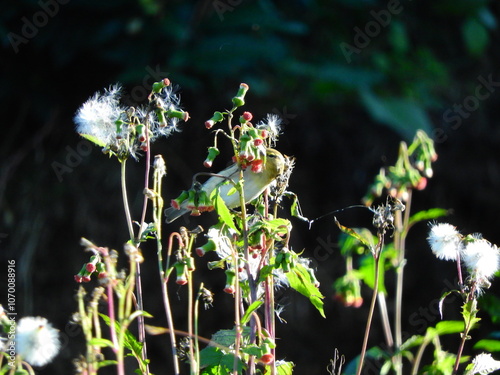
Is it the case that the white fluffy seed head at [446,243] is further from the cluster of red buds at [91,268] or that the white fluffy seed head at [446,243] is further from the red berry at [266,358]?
the cluster of red buds at [91,268]

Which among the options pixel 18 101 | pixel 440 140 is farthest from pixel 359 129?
pixel 18 101

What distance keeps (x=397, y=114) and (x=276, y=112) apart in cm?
43

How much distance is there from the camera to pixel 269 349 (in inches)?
30.1

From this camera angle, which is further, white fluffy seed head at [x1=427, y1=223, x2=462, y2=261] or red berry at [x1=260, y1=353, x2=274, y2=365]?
white fluffy seed head at [x1=427, y1=223, x2=462, y2=261]

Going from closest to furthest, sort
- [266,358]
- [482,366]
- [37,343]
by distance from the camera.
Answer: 1. [37,343]
2. [266,358]
3. [482,366]

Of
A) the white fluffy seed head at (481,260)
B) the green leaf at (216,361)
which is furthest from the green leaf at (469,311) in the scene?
the green leaf at (216,361)

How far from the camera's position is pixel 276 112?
2678 millimetres

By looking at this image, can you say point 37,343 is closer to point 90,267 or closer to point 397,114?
point 90,267

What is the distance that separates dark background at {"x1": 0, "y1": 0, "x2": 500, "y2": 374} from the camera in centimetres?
246

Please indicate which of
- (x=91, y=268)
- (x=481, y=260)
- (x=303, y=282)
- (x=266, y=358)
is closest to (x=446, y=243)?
(x=481, y=260)

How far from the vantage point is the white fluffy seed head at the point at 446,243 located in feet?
2.97

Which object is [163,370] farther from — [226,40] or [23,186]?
[226,40]

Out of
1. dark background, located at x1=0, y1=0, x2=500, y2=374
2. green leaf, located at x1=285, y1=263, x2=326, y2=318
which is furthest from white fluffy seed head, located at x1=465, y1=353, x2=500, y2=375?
dark background, located at x1=0, y1=0, x2=500, y2=374

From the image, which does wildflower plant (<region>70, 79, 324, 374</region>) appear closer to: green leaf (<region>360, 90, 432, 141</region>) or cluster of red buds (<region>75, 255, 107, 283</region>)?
cluster of red buds (<region>75, 255, 107, 283</region>)
